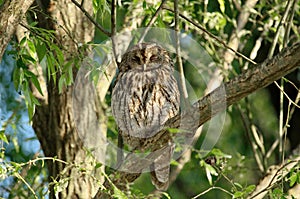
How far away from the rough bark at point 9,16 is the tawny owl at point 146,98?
3.86 ft

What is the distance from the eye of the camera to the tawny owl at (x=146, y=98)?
389cm

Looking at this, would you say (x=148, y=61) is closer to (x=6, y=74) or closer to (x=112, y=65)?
(x=112, y=65)

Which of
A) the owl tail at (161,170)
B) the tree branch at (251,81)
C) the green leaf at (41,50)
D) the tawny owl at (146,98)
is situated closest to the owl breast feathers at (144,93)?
the tawny owl at (146,98)

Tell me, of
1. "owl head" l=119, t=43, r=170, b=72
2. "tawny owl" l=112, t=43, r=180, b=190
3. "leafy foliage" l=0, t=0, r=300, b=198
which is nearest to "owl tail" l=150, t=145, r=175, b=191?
"tawny owl" l=112, t=43, r=180, b=190

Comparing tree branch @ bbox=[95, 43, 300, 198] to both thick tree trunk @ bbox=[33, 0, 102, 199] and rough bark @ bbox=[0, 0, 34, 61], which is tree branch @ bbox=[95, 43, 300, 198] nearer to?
rough bark @ bbox=[0, 0, 34, 61]

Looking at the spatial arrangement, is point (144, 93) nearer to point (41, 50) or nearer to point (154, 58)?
point (154, 58)

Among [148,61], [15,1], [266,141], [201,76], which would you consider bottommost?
[266,141]

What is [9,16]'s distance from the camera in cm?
285

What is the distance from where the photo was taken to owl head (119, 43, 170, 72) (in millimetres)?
3971

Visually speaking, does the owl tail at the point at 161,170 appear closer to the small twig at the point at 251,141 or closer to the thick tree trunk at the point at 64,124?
the thick tree trunk at the point at 64,124

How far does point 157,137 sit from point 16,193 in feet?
6.06

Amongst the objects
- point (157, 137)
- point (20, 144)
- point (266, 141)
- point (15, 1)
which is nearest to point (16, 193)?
point (20, 144)

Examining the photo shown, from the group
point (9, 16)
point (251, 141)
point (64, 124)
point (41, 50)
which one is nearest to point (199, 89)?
point (251, 141)

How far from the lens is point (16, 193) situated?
15.4ft
